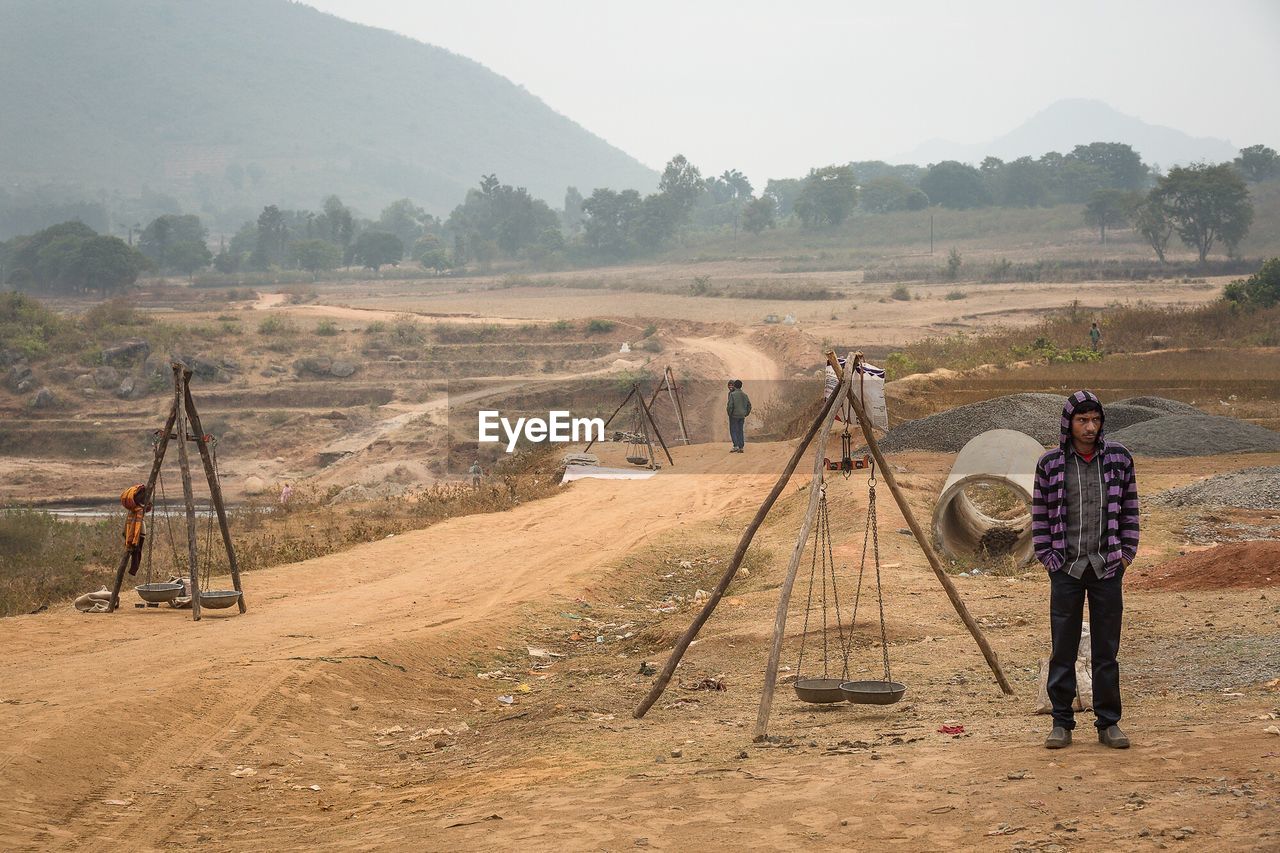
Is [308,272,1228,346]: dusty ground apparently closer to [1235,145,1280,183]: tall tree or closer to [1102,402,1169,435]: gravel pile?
[1102,402,1169,435]: gravel pile

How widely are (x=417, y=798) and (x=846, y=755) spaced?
2336 millimetres

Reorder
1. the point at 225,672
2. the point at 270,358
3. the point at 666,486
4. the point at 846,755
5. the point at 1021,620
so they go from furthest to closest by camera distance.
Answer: the point at 270,358
the point at 666,486
the point at 1021,620
the point at 225,672
the point at 846,755

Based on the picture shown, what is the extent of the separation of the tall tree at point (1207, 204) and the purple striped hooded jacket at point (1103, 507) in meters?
75.3

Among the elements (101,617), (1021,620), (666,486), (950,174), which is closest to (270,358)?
(666,486)

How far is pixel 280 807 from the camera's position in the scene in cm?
700

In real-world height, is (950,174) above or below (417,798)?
above

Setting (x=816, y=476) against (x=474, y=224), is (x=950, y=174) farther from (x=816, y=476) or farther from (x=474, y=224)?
(x=816, y=476)

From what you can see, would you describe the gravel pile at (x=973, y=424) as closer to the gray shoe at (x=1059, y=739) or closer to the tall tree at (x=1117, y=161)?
the gray shoe at (x=1059, y=739)

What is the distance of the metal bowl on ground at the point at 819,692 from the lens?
7715mm

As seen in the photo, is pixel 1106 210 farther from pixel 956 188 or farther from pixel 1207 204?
pixel 956 188

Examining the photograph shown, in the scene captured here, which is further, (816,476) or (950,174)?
(950,174)


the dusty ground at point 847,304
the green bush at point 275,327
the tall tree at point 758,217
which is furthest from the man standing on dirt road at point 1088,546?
the tall tree at point 758,217

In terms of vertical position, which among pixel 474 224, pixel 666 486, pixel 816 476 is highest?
pixel 474 224

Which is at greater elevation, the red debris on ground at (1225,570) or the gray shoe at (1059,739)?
the gray shoe at (1059,739)
